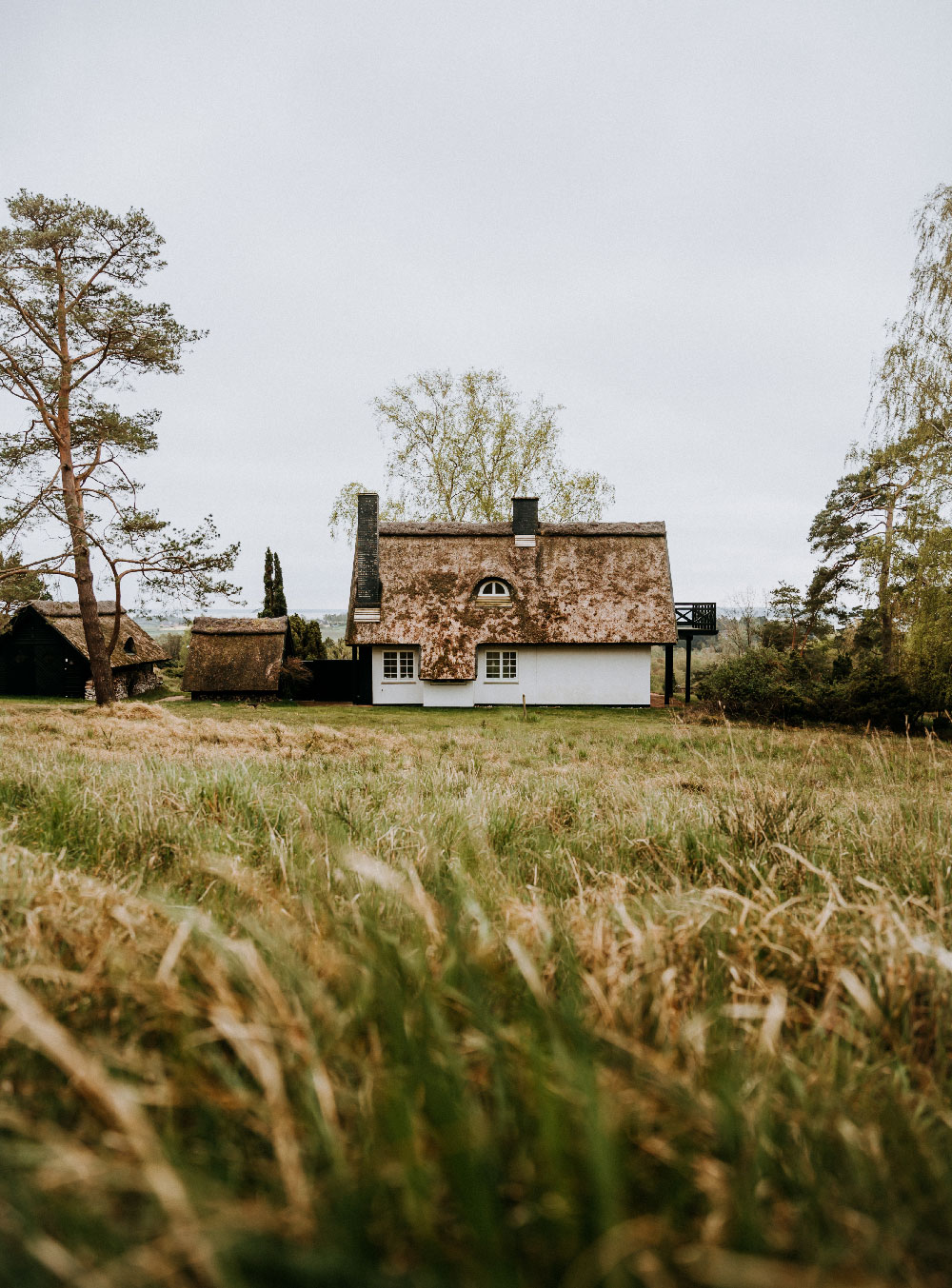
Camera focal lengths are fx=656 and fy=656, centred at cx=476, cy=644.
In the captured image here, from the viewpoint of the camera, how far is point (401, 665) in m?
22.9

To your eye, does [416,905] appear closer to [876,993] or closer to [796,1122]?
[796,1122]

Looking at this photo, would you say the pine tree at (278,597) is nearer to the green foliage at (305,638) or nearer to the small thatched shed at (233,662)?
the green foliage at (305,638)

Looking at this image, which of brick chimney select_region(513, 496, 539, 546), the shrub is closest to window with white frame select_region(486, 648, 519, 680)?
brick chimney select_region(513, 496, 539, 546)

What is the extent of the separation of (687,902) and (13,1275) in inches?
66.2

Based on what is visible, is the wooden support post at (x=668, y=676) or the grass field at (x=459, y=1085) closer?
the grass field at (x=459, y=1085)

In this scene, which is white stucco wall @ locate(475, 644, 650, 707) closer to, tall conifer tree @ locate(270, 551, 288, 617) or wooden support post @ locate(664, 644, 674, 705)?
wooden support post @ locate(664, 644, 674, 705)

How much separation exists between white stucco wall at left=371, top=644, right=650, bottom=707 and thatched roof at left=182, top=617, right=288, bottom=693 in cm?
502

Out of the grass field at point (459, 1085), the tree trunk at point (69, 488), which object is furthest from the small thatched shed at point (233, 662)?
the grass field at point (459, 1085)

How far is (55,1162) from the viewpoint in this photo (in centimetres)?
65

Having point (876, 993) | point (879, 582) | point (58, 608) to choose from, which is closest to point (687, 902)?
point (876, 993)

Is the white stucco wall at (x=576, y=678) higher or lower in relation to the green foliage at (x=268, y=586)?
lower

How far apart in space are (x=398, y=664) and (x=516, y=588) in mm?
4928

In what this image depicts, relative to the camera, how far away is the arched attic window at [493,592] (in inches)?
901

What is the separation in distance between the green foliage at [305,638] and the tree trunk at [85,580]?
32.3ft
